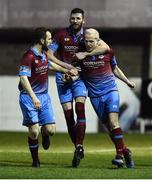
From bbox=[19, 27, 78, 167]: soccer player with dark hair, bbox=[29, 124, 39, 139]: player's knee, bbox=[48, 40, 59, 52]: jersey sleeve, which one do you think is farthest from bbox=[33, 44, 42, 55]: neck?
bbox=[29, 124, 39, 139]: player's knee

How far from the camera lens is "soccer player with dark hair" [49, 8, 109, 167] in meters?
12.9

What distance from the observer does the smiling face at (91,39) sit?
12.6 m

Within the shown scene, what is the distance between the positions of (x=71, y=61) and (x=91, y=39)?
2.26 feet

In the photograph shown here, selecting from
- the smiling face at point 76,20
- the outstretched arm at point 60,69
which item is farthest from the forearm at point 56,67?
the smiling face at point 76,20

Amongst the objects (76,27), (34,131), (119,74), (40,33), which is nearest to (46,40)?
(40,33)

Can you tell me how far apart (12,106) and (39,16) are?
4.47 m

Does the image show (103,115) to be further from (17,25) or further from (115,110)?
(17,25)

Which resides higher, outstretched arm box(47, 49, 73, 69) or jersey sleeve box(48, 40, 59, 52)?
jersey sleeve box(48, 40, 59, 52)

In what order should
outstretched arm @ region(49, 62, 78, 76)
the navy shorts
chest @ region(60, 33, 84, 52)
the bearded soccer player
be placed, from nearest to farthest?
the bearded soccer player < the navy shorts < outstretched arm @ region(49, 62, 78, 76) < chest @ region(60, 33, 84, 52)

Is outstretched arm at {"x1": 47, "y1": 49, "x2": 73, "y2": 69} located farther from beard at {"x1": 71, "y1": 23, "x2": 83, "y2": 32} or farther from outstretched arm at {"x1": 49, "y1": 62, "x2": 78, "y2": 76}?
beard at {"x1": 71, "y1": 23, "x2": 83, "y2": 32}

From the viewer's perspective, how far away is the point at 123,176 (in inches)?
437

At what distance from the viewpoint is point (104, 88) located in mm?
12852

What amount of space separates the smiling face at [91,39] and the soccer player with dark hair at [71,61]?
66 mm

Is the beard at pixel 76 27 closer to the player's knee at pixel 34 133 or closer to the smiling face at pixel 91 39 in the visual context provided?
the smiling face at pixel 91 39
